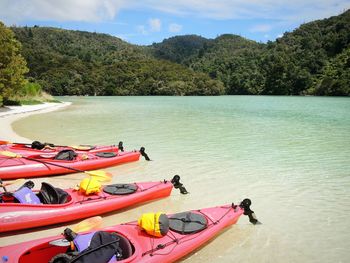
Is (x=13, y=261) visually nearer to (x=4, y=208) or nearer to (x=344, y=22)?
(x=4, y=208)

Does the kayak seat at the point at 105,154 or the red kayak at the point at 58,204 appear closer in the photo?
the red kayak at the point at 58,204

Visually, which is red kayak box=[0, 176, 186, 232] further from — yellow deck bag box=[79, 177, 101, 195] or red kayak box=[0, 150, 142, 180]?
red kayak box=[0, 150, 142, 180]

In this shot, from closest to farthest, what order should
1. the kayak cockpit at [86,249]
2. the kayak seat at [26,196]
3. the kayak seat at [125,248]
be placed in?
the kayak cockpit at [86,249] < the kayak seat at [125,248] < the kayak seat at [26,196]

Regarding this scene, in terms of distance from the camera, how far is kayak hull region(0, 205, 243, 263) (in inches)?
148

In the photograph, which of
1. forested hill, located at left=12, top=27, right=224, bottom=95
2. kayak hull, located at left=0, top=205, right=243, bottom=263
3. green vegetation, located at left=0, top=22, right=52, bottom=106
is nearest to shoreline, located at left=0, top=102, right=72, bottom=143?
green vegetation, located at left=0, top=22, right=52, bottom=106

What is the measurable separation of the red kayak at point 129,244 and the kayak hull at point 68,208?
1202mm

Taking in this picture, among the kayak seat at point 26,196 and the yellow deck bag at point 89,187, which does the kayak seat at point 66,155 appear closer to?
the yellow deck bag at point 89,187

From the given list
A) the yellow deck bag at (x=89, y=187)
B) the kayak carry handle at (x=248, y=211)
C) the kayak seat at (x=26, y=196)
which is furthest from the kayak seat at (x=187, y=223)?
the kayak seat at (x=26, y=196)

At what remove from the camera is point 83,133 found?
14.4 metres

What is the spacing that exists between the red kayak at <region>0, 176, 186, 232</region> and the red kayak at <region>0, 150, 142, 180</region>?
5.89 feet

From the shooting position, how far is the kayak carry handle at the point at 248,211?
5.43 m

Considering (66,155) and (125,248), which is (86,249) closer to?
Result: (125,248)

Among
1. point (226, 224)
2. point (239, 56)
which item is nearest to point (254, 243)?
point (226, 224)

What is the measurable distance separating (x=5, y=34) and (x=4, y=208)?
2033 centimetres
